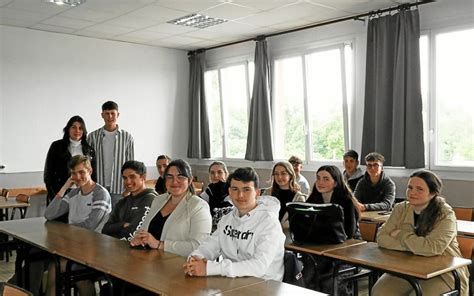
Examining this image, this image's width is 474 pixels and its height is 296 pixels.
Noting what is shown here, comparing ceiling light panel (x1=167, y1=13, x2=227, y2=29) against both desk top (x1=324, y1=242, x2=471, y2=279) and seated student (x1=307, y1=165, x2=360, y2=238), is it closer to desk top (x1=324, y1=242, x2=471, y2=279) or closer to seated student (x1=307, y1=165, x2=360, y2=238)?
seated student (x1=307, y1=165, x2=360, y2=238)

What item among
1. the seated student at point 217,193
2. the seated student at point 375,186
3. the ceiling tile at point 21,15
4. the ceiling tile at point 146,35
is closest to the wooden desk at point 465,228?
the seated student at point 375,186

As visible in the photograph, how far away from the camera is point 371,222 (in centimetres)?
422

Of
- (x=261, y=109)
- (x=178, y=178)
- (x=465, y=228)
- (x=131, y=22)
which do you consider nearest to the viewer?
(x=178, y=178)

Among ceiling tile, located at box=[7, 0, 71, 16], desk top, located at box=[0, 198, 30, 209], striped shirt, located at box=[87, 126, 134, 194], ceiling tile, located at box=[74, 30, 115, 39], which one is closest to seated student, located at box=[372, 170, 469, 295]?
striped shirt, located at box=[87, 126, 134, 194]

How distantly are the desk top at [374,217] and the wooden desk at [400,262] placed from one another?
47.6 inches

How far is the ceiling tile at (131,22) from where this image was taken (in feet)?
22.4

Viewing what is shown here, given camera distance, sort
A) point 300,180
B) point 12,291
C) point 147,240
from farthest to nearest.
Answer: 1. point 300,180
2. point 147,240
3. point 12,291

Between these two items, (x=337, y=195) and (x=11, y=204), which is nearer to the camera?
(x=337, y=195)

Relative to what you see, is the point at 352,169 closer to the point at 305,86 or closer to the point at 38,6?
the point at 305,86

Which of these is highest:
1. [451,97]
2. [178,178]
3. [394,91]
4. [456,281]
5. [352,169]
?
[394,91]

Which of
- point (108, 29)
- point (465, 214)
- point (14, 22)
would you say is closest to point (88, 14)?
point (108, 29)

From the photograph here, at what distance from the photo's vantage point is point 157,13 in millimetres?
6555

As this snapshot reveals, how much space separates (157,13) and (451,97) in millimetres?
3911

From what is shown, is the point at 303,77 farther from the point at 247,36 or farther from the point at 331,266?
the point at 331,266
